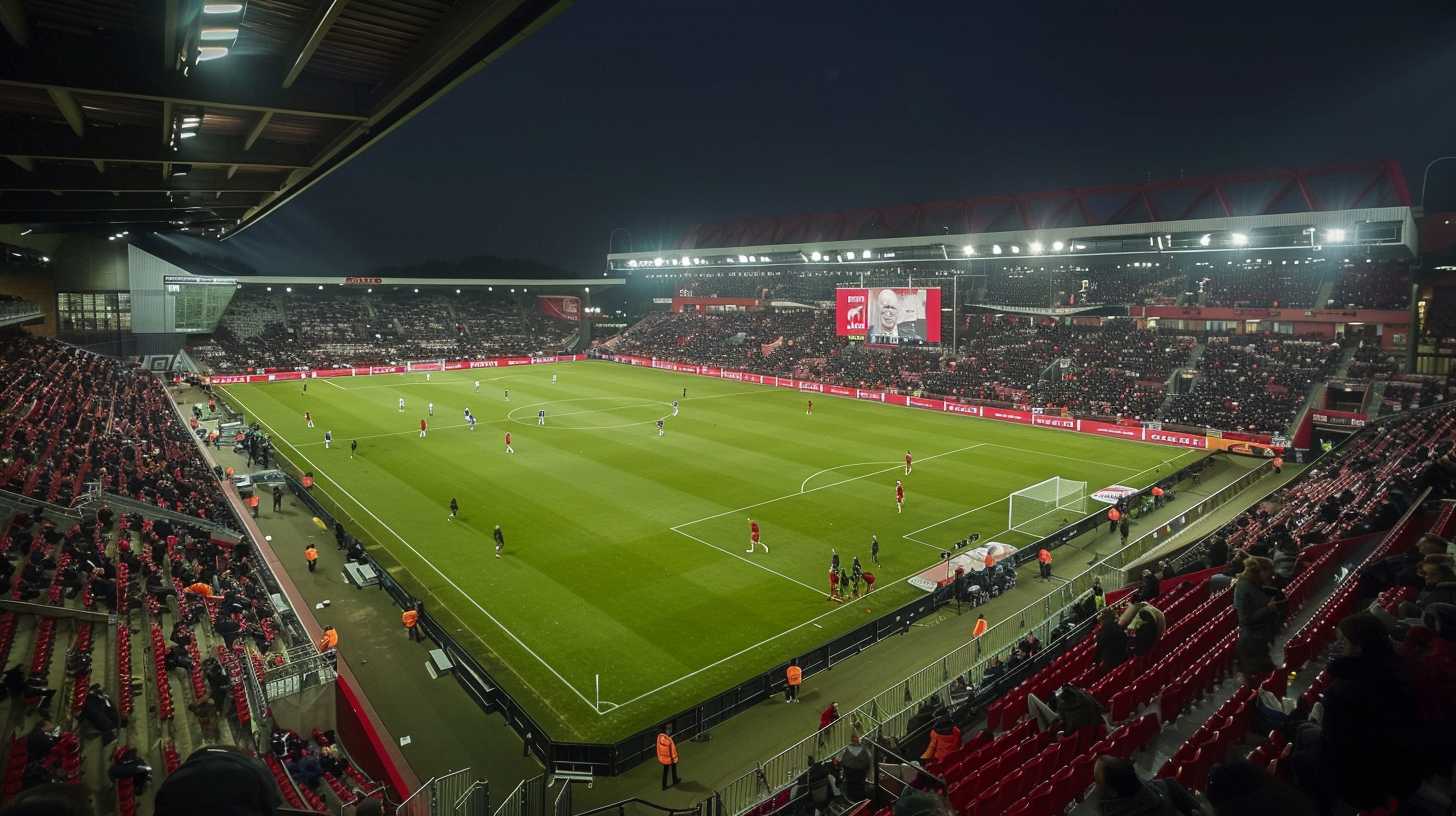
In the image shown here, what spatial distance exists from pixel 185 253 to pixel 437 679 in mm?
75215

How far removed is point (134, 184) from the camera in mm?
14383

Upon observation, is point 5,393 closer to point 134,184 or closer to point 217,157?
point 134,184

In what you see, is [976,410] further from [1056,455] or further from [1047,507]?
[1047,507]

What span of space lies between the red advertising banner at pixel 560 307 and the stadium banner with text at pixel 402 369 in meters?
16.0

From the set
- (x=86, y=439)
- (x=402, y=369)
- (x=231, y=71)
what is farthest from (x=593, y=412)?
(x=231, y=71)

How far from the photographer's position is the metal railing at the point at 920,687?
46.8 ft

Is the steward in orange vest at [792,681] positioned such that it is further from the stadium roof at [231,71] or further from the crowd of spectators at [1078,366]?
the crowd of spectators at [1078,366]

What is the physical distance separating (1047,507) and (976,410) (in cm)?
2527

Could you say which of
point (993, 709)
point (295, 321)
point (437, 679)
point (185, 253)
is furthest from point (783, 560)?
point (295, 321)

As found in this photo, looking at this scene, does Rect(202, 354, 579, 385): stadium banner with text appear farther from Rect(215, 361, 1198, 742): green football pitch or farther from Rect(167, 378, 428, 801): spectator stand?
Rect(167, 378, 428, 801): spectator stand

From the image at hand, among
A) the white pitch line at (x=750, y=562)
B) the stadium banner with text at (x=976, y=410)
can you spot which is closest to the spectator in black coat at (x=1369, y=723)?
the white pitch line at (x=750, y=562)

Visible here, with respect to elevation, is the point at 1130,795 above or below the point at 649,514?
above

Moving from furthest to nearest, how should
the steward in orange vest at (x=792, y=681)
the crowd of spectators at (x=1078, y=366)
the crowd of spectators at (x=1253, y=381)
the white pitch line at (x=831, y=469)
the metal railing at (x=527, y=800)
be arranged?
A: the crowd of spectators at (x=1078, y=366) → the crowd of spectators at (x=1253, y=381) → the white pitch line at (x=831, y=469) → the steward in orange vest at (x=792, y=681) → the metal railing at (x=527, y=800)

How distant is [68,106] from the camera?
29.0ft
